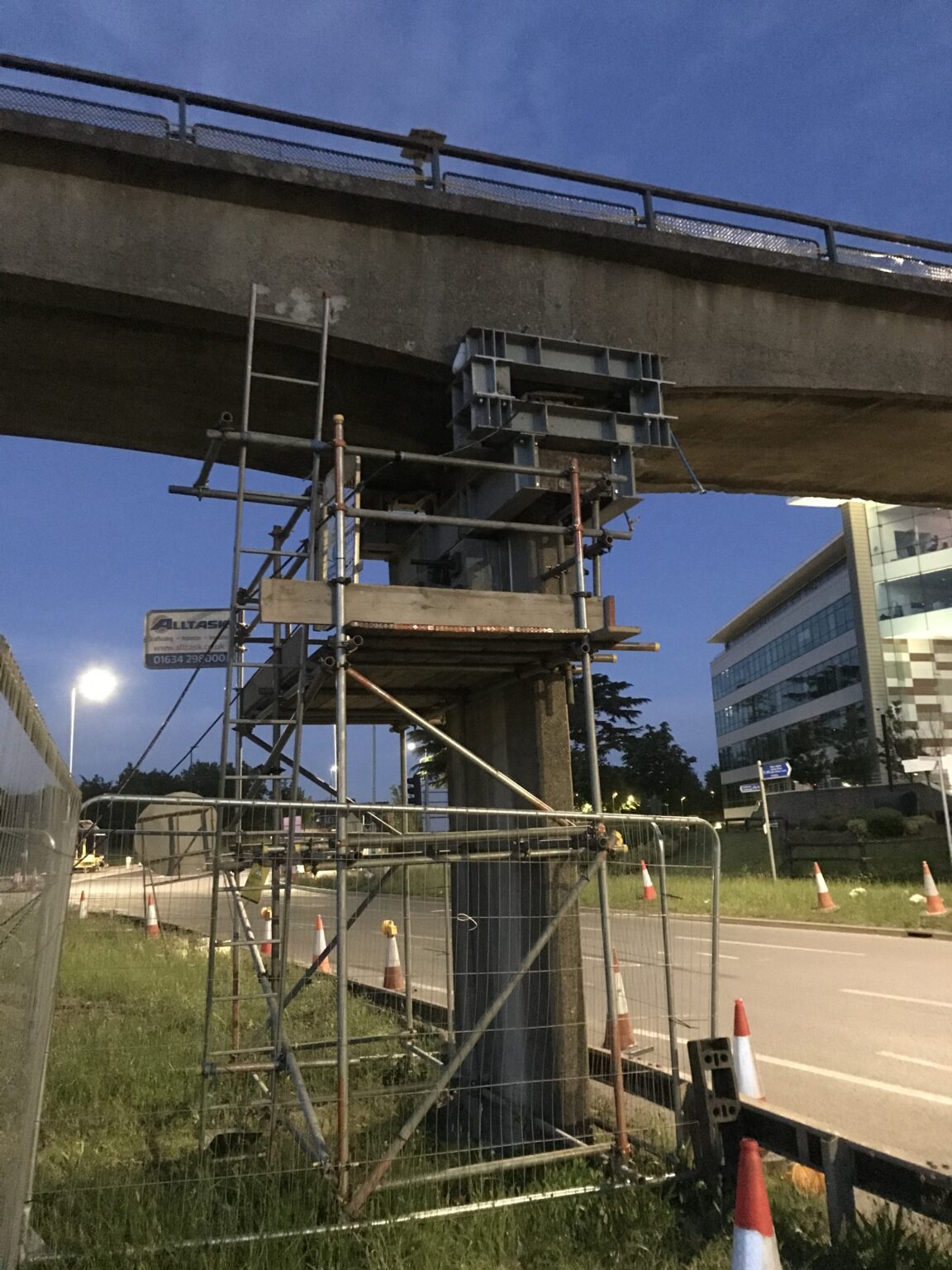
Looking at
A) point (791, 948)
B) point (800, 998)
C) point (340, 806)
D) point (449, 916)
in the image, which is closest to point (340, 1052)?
point (340, 806)

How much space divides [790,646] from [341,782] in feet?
213

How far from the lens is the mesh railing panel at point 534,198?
306 inches

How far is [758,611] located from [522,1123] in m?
70.5

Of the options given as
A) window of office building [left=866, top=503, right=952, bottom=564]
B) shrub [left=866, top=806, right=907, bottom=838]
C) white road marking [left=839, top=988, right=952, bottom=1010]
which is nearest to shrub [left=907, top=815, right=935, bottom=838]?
shrub [left=866, top=806, right=907, bottom=838]

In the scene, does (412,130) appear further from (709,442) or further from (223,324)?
(709,442)

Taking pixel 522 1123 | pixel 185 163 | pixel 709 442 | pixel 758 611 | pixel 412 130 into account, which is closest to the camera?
pixel 522 1123

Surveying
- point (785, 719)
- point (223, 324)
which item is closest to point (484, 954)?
point (223, 324)

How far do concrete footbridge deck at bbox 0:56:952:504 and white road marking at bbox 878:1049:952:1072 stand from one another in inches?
209

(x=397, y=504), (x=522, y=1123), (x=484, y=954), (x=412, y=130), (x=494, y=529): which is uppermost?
(x=412, y=130)

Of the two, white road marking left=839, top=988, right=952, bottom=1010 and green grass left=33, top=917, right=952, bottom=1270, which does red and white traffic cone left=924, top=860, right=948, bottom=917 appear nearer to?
white road marking left=839, top=988, right=952, bottom=1010

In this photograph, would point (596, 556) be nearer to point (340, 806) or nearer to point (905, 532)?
point (340, 806)

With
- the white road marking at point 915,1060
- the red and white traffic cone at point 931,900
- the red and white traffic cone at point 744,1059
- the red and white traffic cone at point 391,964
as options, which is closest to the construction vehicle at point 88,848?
the red and white traffic cone at point 744,1059

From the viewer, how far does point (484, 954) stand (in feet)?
22.7

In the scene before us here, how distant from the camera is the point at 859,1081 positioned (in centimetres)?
735
